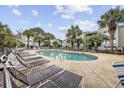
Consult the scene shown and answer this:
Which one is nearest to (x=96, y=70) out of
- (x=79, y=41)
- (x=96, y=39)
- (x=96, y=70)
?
(x=96, y=70)

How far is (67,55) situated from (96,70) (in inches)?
52.2

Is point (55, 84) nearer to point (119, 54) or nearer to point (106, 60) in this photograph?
point (106, 60)

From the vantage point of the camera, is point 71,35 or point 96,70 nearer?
point 96,70

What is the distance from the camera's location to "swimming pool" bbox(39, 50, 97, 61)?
18.1 feet

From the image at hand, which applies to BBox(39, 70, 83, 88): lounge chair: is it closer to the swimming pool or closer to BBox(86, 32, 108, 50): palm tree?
the swimming pool

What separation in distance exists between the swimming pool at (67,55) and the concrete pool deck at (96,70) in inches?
6.8

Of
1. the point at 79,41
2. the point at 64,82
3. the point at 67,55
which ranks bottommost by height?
the point at 64,82

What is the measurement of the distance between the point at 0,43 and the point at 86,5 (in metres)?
3.16

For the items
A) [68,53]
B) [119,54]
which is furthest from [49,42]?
[119,54]

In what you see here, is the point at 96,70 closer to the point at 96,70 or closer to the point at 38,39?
the point at 96,70

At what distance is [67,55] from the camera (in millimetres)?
6051

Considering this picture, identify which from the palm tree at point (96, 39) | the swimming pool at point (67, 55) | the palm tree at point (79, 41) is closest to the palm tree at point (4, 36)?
the swimming pool at point (67, 55)

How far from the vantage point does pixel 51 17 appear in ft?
16.7

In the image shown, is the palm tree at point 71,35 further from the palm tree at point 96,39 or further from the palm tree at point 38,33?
the palm tree at point 38,33
